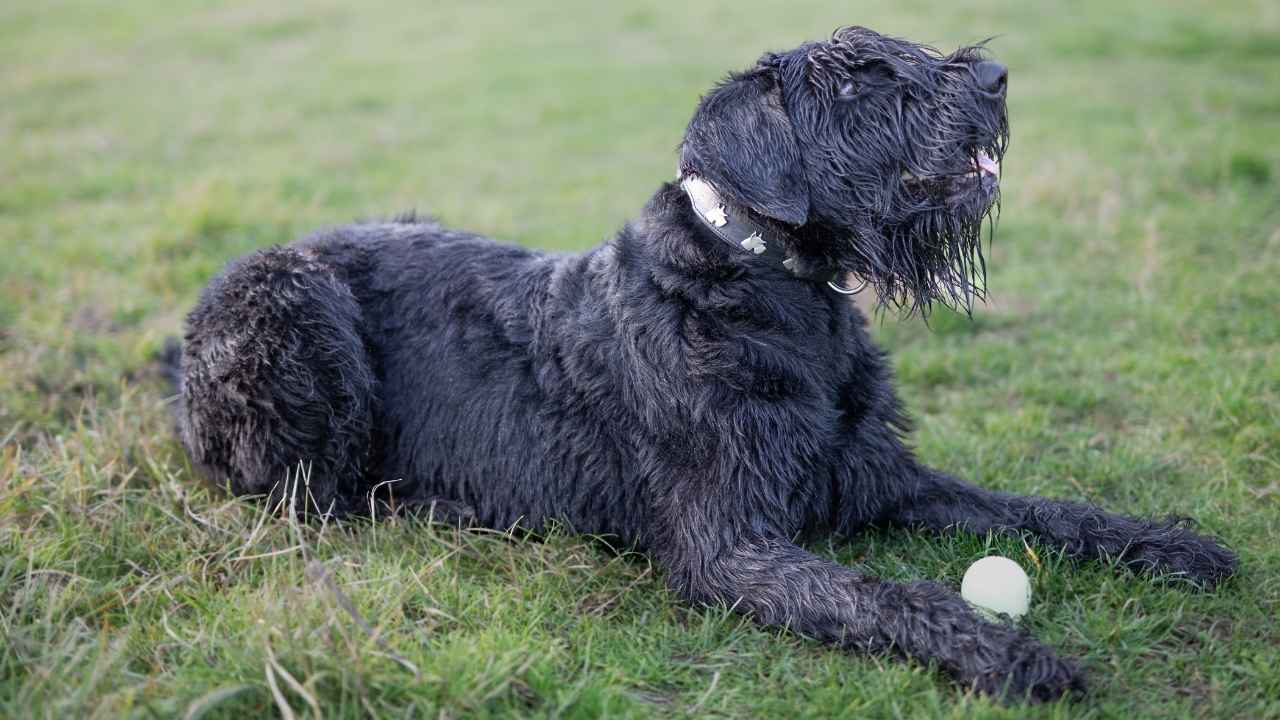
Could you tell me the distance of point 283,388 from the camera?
4.57 metres

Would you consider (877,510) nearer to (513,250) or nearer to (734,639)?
(734,639)

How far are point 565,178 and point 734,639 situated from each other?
268 inches

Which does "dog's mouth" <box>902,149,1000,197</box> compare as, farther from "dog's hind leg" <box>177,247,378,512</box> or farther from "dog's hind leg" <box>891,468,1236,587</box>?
"dog's hind leg" <box>177,247,378,512</box>

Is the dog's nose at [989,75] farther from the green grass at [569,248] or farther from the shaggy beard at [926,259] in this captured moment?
Result: the green grass at [569,248]

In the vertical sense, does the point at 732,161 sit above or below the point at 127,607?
above

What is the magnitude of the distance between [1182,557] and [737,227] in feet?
6.48

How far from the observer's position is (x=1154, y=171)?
8.59 m

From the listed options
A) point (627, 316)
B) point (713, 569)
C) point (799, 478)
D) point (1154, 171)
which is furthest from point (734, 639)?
point (1154, 171)

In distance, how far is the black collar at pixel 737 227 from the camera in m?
3.93

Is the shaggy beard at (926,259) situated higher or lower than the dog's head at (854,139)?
lower

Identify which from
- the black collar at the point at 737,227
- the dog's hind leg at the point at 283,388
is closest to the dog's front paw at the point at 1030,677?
the black collar at the point at 737,227

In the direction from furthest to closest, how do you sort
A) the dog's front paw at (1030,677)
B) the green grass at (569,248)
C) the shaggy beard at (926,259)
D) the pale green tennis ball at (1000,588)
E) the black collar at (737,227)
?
1. the shaggy beard at (926,259)
2. the black collar at (737,227)
3. the pale green tennis ball at (1000,588)
4. the green grass at (569,248)
5. the dog's front paw at (1030,677)

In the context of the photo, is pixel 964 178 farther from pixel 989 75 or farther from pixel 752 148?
pixel 752 148

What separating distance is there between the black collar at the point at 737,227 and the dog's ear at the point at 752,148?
0.23ft
